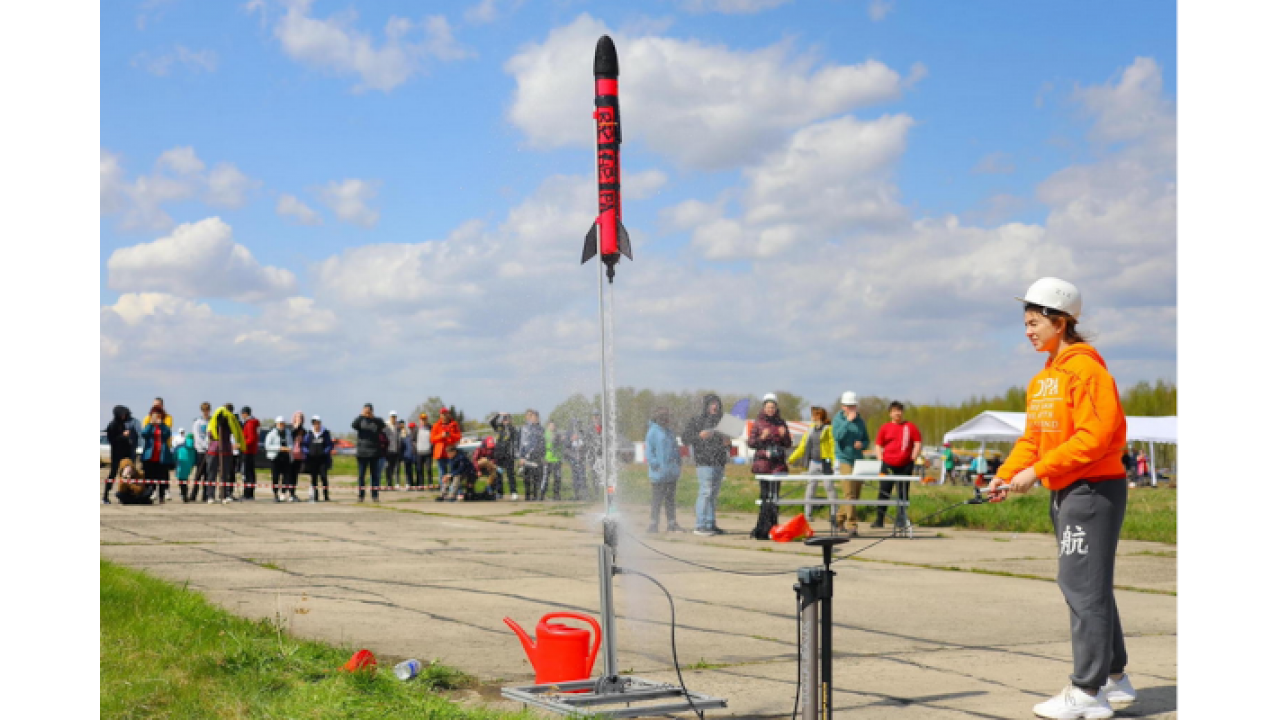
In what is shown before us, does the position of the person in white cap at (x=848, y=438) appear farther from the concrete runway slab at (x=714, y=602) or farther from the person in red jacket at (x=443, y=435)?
the person in red jacket at (x=443, y=435)

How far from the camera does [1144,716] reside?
19.3 feet

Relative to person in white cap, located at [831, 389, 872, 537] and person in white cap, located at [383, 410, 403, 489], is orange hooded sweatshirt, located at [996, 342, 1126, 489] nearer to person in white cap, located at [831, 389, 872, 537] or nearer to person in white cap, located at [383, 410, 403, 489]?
person in white cap, located at [831, 389, 872, 537]

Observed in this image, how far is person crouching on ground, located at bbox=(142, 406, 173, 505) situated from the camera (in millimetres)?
22516

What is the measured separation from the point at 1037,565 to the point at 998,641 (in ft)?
16.9

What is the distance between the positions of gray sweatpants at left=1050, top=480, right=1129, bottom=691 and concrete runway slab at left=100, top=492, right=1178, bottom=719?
16.2 inches

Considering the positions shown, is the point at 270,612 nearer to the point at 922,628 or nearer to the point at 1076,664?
the point at 922,628

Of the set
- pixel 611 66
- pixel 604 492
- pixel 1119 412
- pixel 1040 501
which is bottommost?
pixel 1040 501

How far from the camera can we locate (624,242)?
20.5ft

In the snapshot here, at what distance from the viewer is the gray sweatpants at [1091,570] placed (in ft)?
19.0

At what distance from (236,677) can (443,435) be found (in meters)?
18.9

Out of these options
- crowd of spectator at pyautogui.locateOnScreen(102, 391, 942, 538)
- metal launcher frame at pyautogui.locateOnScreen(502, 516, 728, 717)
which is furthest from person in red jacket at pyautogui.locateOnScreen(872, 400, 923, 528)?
metal launcher frame at pyautogui.locateOnScreen(502, 516, 728, 717)

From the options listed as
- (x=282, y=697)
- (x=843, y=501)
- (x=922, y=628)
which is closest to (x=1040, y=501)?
(x=843, y=501)

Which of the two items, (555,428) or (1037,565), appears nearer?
(555,428)
